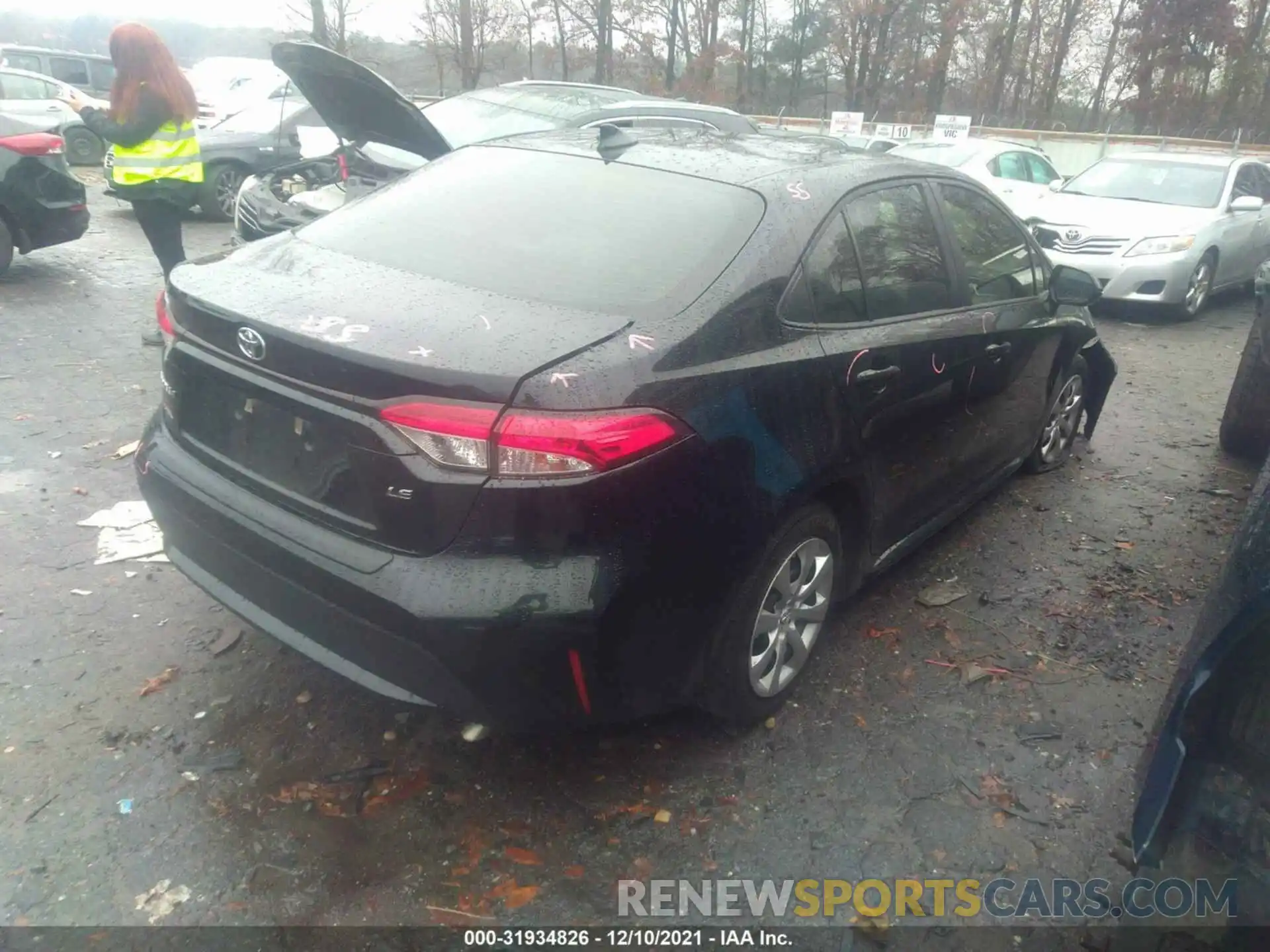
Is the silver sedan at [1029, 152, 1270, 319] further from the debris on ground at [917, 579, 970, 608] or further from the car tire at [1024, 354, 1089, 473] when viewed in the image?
the debris on ground at [917, 579, 970, 608]

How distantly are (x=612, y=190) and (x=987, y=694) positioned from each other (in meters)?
2.16

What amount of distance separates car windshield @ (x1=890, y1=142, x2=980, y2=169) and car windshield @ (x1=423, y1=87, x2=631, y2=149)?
5.64m

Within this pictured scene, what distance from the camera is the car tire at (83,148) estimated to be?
47.6 feet

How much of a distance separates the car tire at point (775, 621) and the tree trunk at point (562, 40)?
35.7 metres

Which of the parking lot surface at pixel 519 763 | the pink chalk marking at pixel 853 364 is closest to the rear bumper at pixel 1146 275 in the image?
the parking lot surface at pixel 519 763

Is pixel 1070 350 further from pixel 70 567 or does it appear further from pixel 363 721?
pixel 70 567

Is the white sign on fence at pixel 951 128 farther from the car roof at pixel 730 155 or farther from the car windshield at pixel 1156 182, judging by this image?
the car roof at pixel 730 155

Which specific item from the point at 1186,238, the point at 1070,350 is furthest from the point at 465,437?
the point at 1186,238

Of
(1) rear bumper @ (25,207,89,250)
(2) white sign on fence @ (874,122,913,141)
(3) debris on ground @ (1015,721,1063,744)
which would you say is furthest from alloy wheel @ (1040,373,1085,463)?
(2) white sign on fence @ (874,122,913,141)

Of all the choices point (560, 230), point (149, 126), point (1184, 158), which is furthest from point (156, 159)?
point (1184, 158)

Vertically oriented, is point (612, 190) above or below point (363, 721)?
above

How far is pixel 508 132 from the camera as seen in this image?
24.5ft

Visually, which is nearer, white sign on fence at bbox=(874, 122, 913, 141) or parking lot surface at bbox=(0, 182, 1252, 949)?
parking lot surface at bbox=(0, 182, 1252, 949)

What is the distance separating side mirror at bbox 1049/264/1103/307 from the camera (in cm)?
430
